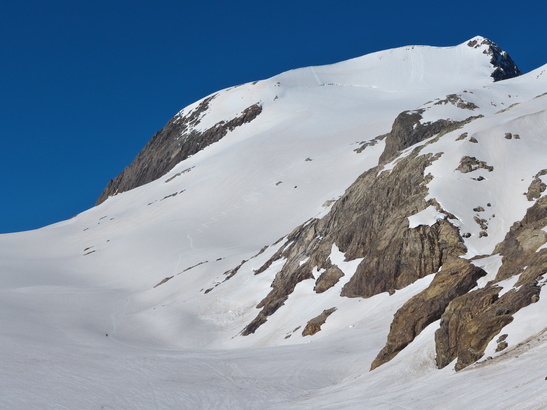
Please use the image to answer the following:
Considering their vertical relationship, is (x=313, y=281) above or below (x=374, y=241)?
below

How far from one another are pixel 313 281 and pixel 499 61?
123m

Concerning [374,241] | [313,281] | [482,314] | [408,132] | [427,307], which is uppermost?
[408,132]

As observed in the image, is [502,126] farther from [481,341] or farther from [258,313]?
[481,341]

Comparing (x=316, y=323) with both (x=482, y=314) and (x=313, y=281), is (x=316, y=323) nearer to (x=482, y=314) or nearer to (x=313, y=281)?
(x=313, y=281)

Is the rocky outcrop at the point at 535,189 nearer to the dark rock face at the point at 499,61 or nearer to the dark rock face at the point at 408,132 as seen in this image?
the dark rock face at the point at 408,132

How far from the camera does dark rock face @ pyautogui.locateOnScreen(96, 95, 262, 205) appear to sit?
398 ft

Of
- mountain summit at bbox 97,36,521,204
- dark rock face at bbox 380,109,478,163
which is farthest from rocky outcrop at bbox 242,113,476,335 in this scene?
mountain summit at bbox 97,36,521,204

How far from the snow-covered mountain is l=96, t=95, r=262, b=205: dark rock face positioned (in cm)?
2009

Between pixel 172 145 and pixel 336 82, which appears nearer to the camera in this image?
pixel 172 145

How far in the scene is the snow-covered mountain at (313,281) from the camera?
733 inches

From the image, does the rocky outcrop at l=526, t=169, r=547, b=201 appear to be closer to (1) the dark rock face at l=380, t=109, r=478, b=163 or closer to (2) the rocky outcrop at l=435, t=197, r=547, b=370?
(2) the rocky outcrop at l=435, t=197, r=547, b=370

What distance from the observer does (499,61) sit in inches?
5896

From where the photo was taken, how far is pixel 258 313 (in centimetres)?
4125

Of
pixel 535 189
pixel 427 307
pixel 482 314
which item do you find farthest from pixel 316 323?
pixel 482 314
